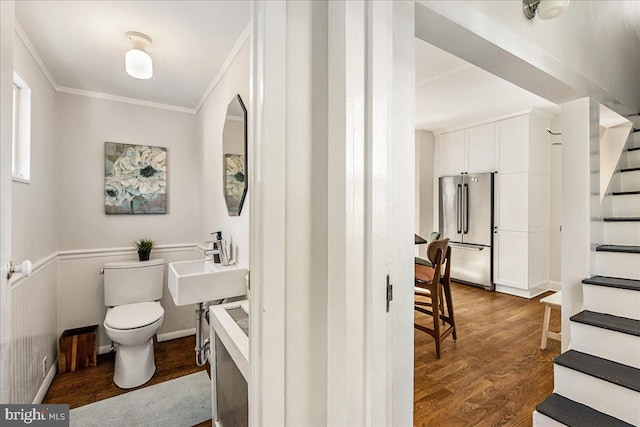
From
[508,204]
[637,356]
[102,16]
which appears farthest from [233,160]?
[508,204]

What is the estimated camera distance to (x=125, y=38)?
1.89 m

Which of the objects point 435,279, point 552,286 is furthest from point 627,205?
point 552,286

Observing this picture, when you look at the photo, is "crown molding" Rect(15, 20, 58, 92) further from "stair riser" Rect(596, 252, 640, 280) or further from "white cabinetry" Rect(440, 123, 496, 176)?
"white cabinetry" Rect(440, 123, 496, 176)

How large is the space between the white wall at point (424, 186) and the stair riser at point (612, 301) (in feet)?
9.75

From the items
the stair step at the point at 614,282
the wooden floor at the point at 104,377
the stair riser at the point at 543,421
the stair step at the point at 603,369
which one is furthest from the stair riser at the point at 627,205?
the wooden floor at the point at 104,377

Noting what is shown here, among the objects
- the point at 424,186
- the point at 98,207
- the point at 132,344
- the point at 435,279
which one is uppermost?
the point at 424,186

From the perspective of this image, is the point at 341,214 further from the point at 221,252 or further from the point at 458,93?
the point at 458,93

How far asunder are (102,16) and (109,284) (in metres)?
2.03

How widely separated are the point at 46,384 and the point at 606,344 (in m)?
3.66

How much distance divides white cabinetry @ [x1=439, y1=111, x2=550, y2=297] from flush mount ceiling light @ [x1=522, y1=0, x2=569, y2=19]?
2838mm

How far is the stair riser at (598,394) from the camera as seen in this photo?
144 centimetres

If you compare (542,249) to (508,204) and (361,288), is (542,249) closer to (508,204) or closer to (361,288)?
(508,204)

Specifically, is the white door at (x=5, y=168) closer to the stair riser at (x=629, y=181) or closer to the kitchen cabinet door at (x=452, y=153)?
the stair riser at (x=629, y=181)

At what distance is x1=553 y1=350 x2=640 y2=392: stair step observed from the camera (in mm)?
1474
